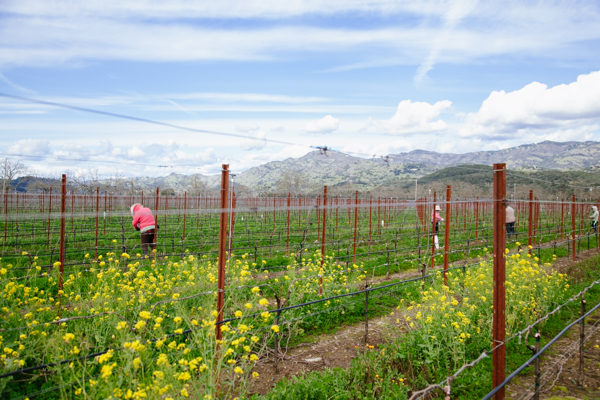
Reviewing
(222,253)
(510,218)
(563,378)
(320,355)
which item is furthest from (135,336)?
(510,218)

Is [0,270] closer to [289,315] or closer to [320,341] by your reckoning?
[289,315]

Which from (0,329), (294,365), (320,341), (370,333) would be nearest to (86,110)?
(0,329)

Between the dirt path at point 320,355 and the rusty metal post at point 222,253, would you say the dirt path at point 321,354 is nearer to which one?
the dirt path at point 320,355

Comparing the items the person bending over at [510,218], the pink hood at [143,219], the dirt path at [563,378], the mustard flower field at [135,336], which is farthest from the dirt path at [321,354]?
the person bending over at [510,218]

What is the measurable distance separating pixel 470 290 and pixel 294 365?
362cm

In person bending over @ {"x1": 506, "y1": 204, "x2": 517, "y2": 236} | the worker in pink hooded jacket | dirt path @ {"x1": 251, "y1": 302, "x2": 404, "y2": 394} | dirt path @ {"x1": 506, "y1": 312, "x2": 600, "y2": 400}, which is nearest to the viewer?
dirt path @ {"x1": 506, "y1": 312, "x2": 600, "y2": 400}

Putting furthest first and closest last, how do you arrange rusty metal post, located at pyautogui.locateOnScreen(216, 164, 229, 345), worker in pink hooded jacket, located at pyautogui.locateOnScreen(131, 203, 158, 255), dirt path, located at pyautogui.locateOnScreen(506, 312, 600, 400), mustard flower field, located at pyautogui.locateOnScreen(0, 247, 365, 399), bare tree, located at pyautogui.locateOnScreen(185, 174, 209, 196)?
bare tree, located at pyautogui.locateOnScreen(185, 174, 209, 196), worker in pink hooded jacket, located at pyautogui.locateOnScreen(131, 203, 158, 255), dirt path, located at pyautogui.locateOnScreen(506, 312, 600, 400), rusty metal post, located at pyautogui.locateOnScreen(216, 164, 229, 345), mustard flower field, located at pyautogui.locateOnScreen(0, 247, 365, 399)

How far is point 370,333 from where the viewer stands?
18.6 feet

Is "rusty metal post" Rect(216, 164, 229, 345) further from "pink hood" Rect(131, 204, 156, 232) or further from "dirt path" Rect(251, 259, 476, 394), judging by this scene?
"pink hood" Rect(131, 204, 156, 232)

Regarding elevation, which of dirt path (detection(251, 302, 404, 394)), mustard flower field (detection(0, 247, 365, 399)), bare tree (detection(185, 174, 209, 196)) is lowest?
dirt path (detection(251, 302, 404, 394))

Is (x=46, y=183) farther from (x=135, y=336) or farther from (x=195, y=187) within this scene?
(x=135, y=336)

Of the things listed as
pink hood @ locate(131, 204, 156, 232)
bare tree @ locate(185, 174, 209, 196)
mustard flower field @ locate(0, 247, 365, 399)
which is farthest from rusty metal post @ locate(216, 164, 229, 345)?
bare tree @ locate(185, 174, 209, 196)

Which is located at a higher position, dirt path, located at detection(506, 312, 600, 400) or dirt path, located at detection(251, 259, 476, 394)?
dirt path, located at detection(251, 259, 476, 394)

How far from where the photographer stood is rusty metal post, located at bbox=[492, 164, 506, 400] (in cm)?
350
